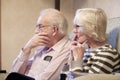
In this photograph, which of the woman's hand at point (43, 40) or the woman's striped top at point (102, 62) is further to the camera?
the woman's hand at point (43, 40)

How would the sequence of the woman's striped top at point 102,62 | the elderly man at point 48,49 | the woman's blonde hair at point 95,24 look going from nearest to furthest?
the woman's striped top at point 102,62
the woman's blonde hair at point 95,24
the elderly man at point 48,49

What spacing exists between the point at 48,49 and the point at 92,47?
1.51ft

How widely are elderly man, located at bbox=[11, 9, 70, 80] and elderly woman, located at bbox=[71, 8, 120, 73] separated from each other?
0.23 m

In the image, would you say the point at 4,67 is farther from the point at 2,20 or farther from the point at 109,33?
the point at 109,33

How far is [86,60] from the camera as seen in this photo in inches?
66.2

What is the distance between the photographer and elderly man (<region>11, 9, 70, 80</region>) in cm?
190

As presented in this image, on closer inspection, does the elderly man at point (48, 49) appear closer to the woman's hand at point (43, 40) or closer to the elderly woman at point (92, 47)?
the woman's hand at point (43, 40)

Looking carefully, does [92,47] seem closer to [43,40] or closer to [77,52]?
[77,52]

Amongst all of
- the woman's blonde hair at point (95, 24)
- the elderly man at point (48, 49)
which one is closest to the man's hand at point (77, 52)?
the woman's blonde hair at point (95, 24)

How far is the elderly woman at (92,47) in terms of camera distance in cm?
154

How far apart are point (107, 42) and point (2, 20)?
66.9 inches

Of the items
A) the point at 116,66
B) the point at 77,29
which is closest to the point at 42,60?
the point at 77,29

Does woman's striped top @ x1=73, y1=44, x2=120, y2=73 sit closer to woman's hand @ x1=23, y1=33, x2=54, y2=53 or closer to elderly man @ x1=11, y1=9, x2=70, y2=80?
elderly man @ x1=11, y1=9, x2=70, y2=80

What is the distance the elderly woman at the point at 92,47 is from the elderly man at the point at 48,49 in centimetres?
23
